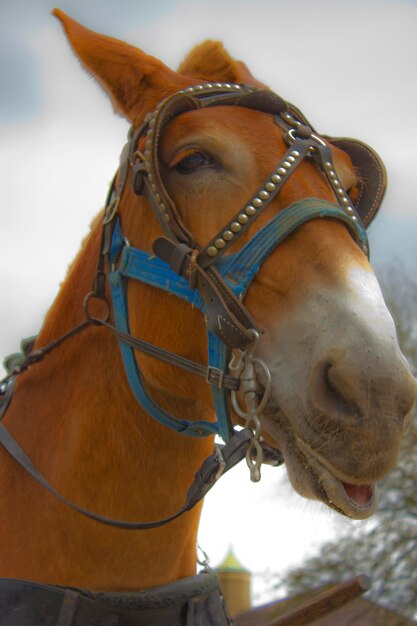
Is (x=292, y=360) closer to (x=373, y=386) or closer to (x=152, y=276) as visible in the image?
(x=373, y=386)

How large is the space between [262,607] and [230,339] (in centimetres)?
1157

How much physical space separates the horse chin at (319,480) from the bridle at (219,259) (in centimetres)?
9

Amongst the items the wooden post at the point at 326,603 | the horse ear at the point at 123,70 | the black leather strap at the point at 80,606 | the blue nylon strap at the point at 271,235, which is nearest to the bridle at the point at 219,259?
the blue nylon strap at the point at 271,235

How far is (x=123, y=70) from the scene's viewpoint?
2.88 meters

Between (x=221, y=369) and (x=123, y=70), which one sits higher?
(x=123, y=70)

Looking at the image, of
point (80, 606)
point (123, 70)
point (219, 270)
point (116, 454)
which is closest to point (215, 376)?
point (219, 270)

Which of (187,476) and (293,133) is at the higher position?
(293,133)

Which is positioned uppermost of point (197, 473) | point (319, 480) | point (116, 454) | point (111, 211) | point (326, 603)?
point (111, 211)

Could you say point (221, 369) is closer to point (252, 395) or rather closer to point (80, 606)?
point (252, 395)

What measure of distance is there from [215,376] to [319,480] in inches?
18.2

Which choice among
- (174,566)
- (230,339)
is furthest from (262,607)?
(230,339)

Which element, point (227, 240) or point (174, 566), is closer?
point (227, 240)

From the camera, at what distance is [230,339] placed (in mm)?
2379

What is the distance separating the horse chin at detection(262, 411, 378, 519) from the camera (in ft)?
7.20
